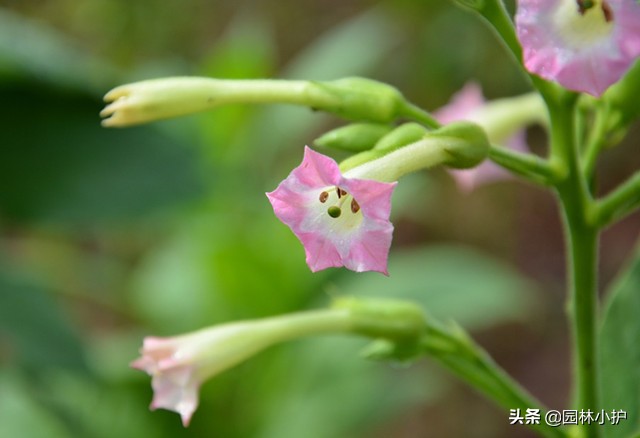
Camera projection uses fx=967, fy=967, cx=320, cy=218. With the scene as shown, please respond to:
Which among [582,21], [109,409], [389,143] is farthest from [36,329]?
[582,21]

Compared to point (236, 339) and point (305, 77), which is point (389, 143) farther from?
point (305, 77)

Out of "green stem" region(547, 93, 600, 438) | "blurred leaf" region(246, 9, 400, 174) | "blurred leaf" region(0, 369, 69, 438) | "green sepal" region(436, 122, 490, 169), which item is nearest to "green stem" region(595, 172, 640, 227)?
"green stem" region(547, 93, 600, 438)

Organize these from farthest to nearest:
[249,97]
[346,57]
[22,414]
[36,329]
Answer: [346,57] < [22,414] < [36,329] < [249,97]

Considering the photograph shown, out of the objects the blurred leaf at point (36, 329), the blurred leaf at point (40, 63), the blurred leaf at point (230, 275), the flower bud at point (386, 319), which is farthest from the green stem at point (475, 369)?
the blurred leaf at point (40, 63)

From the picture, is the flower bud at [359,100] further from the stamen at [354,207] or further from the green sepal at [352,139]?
the stamen at [354,207]

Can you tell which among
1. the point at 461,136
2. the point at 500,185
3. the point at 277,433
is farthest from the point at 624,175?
the point at 461,136
